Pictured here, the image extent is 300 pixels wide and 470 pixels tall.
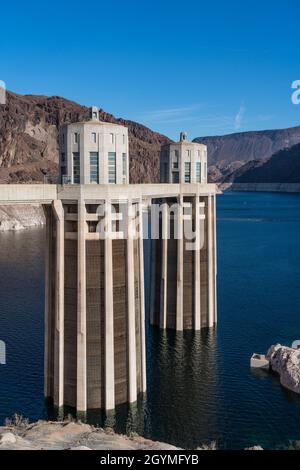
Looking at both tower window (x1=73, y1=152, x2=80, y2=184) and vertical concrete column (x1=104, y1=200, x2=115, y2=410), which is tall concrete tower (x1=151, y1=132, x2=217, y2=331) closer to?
tower window (x1=73, y1=152, x2=80, y2=184)

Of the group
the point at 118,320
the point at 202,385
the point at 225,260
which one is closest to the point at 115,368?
the point at 118,320

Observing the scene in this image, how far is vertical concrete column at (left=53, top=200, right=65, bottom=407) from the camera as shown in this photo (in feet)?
116

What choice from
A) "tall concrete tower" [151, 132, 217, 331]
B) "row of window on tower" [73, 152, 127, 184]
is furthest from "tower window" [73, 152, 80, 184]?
"tall concrete tower" [151, 132, 217, 331]

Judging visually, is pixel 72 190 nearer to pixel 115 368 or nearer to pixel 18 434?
pixel 115 368

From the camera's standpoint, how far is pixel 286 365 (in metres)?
42.3

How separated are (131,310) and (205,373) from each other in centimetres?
1138

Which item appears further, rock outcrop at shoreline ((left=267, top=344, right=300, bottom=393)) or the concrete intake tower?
rock outcrop at shoreline ((left=267, top=344, right=300, bottom=393))

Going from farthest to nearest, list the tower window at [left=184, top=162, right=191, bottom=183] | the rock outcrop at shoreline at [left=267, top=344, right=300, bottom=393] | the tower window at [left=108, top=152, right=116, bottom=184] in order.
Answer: the tower window at [left=184, top=162, right=191, bottom=183] < the rock outcrop at shoreline at [left=267, top=344, right=300, bottom=393] < the tower window at [left=108, top=152, right=116, bottom=184]

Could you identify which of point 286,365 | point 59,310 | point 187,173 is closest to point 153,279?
point 187,173

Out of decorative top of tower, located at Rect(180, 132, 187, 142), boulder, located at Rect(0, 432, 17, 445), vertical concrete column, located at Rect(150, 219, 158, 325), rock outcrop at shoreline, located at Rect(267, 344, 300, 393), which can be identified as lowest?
rock outcrop at shoreline, located at Rect(267, 344, 300, 393)

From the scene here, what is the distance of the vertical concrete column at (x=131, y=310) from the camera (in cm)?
3647

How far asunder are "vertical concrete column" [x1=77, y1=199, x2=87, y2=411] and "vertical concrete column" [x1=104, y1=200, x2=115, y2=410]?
4.76 ft

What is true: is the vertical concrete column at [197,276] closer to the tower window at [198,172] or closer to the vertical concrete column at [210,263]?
the vertical concrete column at [210,263]
